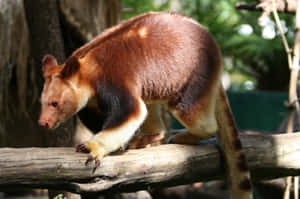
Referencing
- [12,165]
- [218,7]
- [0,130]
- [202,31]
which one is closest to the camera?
[12,165]

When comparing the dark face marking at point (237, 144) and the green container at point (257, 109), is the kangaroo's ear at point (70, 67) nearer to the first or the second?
the dark face marking at point (237, 144)

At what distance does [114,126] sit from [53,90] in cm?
44

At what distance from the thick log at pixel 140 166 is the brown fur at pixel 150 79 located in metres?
0.14

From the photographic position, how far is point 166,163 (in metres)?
2.39

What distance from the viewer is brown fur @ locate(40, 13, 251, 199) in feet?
8.00

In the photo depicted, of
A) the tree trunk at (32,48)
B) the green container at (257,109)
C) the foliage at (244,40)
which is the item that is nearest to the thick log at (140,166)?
the tree trunk at (32,48)

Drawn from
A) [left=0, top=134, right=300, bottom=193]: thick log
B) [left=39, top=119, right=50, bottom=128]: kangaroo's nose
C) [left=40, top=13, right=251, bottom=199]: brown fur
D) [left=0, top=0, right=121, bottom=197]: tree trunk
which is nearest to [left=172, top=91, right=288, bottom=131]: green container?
[left=0, top=0, right=121, bottom=197]: tree trunk

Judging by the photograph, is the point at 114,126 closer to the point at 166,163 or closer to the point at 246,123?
the point at 166,163

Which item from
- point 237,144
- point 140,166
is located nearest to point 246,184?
point 237,144

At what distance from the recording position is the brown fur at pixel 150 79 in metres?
2.44

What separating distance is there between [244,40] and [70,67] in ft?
25.8

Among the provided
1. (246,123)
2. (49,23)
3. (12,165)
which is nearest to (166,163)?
(12,165)

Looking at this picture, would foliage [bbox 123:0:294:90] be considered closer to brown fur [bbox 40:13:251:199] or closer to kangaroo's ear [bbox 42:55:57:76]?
brown fur [bbox 40:13:251:199]

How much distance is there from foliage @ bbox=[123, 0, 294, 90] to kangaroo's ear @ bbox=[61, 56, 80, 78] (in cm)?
680
